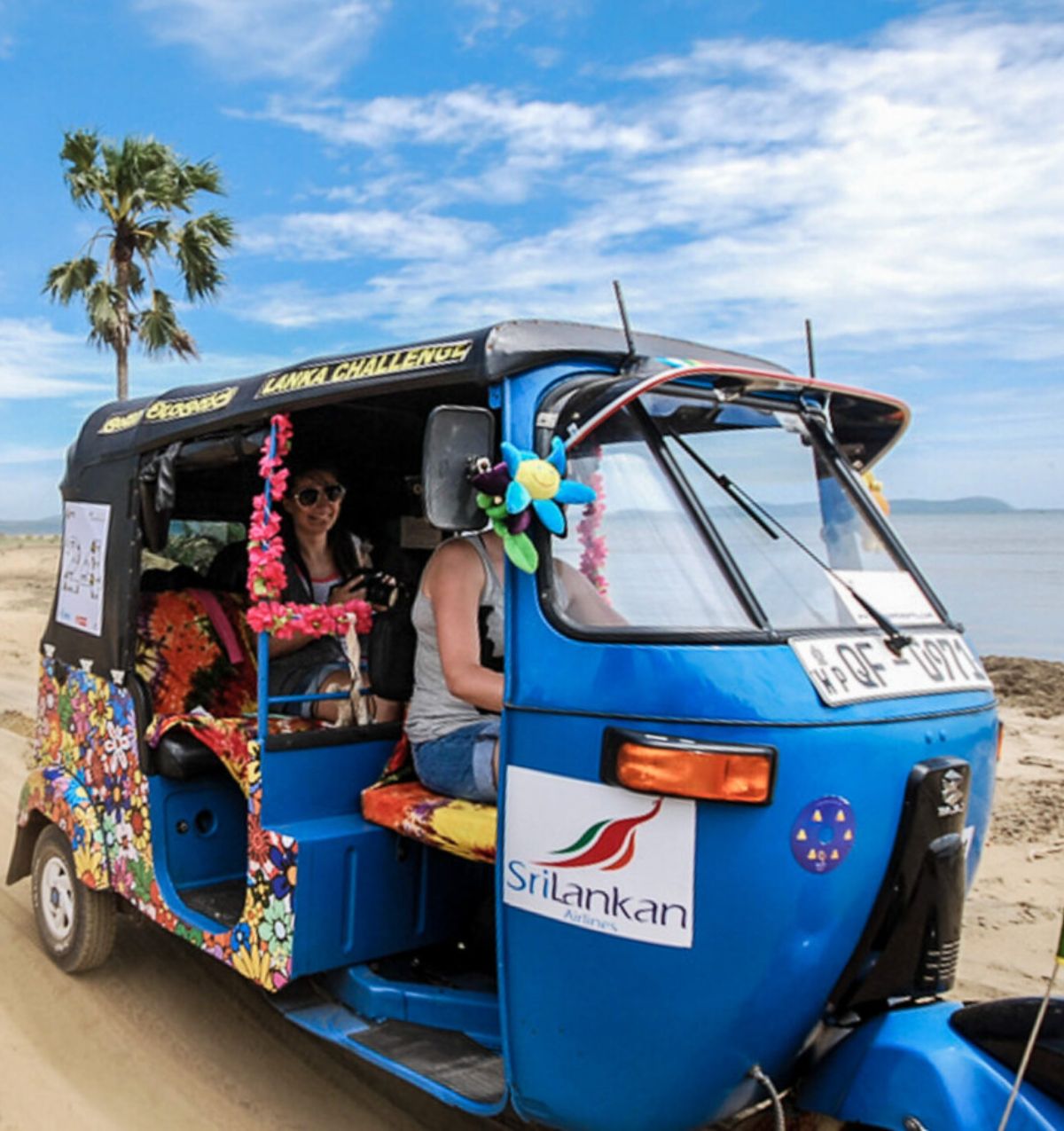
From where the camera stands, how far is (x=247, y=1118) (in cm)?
370

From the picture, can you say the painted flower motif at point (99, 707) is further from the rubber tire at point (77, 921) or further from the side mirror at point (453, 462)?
the side mirror at point (453, 462)

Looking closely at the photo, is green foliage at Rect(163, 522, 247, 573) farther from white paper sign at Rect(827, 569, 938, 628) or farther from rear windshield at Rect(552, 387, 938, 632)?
white paper sign at Rect(827, 569, 938, 628)

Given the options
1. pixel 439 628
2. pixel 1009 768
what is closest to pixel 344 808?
pixel 439 628

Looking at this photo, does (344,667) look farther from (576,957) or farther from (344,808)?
(576,957)

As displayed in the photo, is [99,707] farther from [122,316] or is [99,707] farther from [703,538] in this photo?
[122,316]

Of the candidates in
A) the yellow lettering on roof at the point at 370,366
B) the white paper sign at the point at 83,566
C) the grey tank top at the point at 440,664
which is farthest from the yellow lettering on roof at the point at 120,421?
the grey tank top at the point at 440,664

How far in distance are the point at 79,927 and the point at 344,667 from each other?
172 centimetres

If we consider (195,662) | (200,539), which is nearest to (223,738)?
(195,662)

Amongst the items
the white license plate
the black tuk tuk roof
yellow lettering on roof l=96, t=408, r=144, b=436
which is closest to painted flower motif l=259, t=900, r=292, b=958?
the black tuk tuk roof

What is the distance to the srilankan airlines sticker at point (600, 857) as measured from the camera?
259 centimetres

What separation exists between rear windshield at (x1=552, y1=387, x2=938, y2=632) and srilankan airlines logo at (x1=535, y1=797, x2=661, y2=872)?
48cm

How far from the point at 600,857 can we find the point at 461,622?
0.89 m

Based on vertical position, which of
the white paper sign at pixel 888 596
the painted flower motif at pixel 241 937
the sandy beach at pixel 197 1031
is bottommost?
the sandy beach at pixel 197 1031

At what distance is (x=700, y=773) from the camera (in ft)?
8.29
